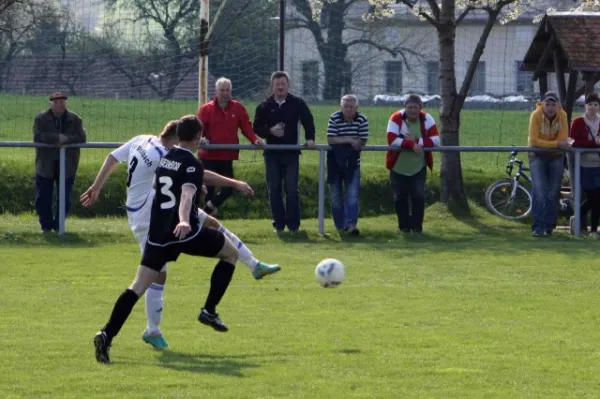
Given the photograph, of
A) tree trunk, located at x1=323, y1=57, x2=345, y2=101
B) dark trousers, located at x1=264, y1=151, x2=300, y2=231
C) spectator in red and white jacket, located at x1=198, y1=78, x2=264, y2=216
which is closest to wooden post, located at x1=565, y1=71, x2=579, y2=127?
dark trousers, located at x1=264, y1=151, x2=300, y2=231

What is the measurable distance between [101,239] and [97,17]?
5732 millimetres

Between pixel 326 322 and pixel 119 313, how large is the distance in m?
2.06

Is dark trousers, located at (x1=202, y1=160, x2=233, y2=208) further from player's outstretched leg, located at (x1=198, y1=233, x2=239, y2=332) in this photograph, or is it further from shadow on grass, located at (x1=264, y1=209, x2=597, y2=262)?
player's outstretched leg, located at (x1=198, y1=233, x2=239, y2=332)

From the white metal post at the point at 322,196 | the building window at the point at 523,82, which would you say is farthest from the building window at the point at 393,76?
the white metal post at the point at 322,196

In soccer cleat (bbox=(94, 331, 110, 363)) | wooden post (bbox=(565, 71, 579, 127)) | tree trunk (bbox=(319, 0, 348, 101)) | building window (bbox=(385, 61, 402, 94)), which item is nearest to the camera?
soccer cleat (bbox=(94, 331, 110, 363))

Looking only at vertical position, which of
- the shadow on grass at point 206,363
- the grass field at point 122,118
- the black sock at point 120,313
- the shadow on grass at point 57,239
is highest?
the grass field at point 122,118

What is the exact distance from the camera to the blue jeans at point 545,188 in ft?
53.5

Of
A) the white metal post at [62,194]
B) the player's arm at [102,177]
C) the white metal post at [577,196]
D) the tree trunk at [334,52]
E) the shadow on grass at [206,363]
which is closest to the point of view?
the shadow on grass at [206,363]

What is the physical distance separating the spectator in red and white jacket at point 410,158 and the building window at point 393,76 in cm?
606

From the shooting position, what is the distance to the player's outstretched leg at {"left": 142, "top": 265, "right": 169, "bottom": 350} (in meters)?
8.59

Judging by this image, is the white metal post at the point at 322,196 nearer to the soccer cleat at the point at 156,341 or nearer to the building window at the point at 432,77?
the building window at the point at 432,77

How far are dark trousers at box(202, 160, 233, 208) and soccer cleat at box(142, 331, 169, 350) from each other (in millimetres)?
7356

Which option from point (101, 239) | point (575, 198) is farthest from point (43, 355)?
point (575, 198)

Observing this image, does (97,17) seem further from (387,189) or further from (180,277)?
(180,277)
